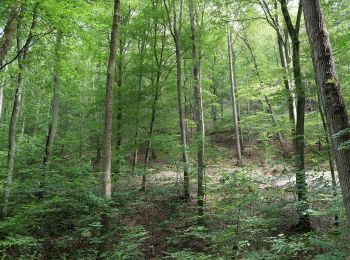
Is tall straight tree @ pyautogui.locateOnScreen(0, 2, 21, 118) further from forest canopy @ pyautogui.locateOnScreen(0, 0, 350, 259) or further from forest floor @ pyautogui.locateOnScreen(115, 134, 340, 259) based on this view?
forest floor @ pyautogui.locateOnScreen(115, 134, 340, 259)

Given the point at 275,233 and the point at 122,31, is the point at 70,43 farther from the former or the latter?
the point at 275,233

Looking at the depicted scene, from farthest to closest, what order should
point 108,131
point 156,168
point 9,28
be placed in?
point 156,168, point 108,131, point 9,28

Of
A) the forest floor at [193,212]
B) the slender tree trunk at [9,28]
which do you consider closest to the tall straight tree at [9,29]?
the slender tree trunk at [9,28]

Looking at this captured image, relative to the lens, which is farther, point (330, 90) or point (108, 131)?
point (108, 131)

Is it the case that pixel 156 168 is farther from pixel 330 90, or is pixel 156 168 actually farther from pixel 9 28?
pixel 330 90

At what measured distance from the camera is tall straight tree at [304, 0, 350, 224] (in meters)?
3.99

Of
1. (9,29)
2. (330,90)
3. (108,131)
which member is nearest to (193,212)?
(108,131)

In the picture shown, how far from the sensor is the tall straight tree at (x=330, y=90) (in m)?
3.99

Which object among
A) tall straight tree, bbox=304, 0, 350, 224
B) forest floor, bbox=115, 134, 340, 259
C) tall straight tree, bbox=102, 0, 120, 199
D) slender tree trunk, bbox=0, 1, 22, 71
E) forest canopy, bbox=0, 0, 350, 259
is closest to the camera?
tall straight tree, bbox=304, 0, 350, 224

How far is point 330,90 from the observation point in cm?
412

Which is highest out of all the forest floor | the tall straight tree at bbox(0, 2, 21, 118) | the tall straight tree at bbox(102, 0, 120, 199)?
the tall straight tree at bbox(0, 2, 21, 118)

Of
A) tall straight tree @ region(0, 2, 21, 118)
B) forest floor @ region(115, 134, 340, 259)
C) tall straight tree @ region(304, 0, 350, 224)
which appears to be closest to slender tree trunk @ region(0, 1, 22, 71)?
A: tall straight tree @ region(0, 2, 21, 118)

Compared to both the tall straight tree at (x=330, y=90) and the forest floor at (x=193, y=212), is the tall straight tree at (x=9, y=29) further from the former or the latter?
the tall straight tree at (x=330, y=90)

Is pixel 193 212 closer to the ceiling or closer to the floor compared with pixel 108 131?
closer to the floor
